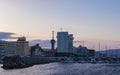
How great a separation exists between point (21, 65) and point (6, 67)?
10.7 metres

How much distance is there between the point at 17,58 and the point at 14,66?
19.1 feet

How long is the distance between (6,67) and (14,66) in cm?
372

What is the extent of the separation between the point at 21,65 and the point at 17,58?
142 inches

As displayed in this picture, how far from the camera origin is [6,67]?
518ft

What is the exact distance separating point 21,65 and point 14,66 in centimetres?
727

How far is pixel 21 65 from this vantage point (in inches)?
Answer: 6599

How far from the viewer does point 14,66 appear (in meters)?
161

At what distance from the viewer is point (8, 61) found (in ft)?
535

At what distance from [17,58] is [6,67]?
888cm
